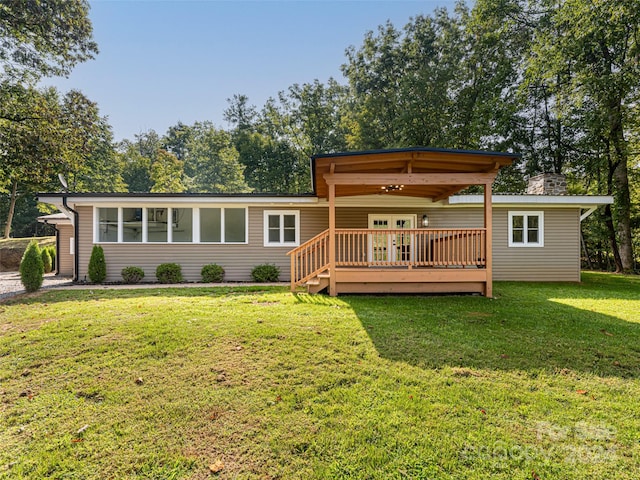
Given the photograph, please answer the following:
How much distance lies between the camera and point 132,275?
968 cm

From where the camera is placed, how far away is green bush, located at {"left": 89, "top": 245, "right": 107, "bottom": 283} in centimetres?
942

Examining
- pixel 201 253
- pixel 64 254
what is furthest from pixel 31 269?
pixel 64 254

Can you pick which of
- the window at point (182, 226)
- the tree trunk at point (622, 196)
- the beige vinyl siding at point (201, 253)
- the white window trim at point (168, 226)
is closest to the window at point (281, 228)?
the beige vinyl siding at point (201, 253)

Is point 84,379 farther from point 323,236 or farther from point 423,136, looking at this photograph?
point 423,136

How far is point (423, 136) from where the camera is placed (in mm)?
19656

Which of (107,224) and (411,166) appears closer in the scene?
(411,166)

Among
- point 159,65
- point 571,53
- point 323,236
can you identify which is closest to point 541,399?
point 323,236

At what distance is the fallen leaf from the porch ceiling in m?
5.15

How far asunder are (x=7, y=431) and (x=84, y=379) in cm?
74

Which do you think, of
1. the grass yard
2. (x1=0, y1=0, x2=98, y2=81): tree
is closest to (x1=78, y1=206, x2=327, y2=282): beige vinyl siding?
the grass yard

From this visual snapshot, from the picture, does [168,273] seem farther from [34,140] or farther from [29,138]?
[29,138]

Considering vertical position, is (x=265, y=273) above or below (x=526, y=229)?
below

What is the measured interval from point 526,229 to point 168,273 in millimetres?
11809

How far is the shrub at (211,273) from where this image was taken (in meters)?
9.86
